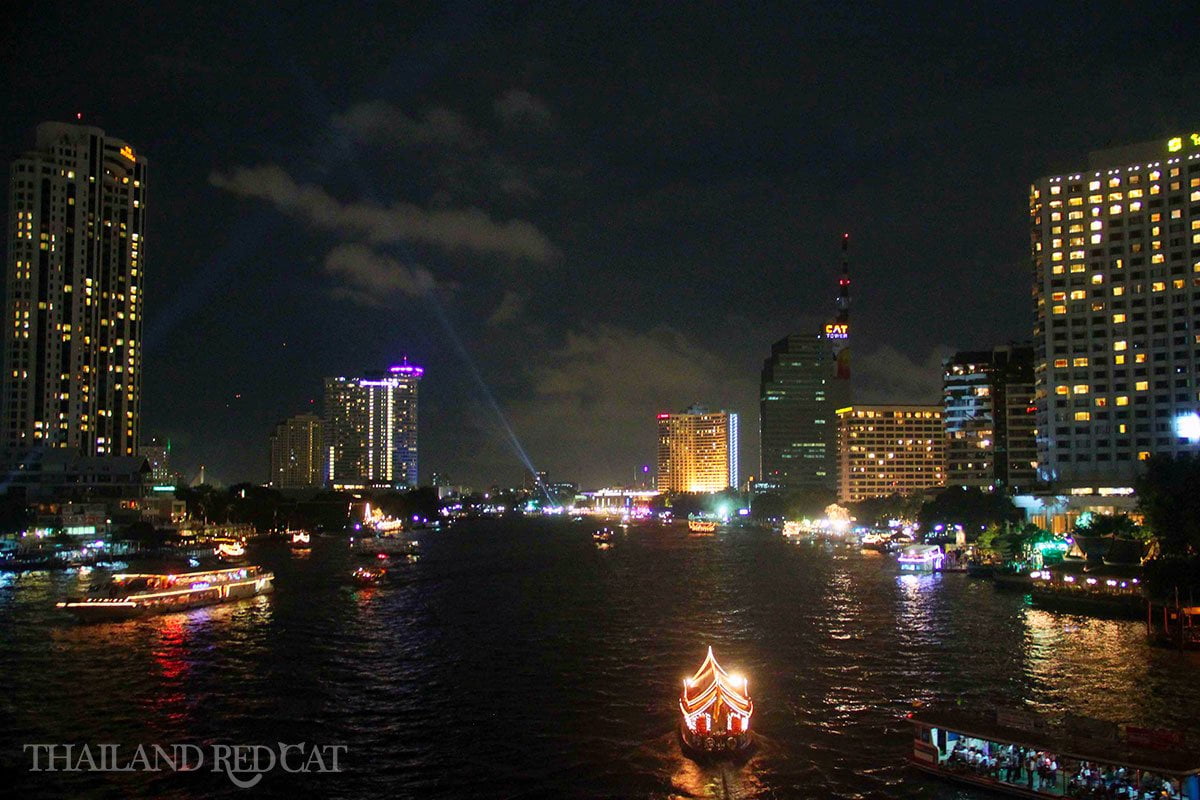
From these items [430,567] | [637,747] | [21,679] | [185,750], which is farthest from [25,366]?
[637,747]

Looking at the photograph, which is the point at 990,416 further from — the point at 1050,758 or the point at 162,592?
the point at 1050,758

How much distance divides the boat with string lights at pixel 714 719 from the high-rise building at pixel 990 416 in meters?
122

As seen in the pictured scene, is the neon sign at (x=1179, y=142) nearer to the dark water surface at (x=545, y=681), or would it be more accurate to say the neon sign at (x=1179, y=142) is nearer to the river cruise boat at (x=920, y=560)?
the river cruise boat at (x=920, y=560)

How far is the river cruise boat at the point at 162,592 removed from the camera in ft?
174

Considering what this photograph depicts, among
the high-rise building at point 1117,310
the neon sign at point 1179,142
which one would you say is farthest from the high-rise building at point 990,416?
the neon sign at point 1179,142

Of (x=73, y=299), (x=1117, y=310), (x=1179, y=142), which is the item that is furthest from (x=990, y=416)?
(x=73, y=299)

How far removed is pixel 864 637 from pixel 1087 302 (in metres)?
70.9

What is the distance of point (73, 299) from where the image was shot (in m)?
135

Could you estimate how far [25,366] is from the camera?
12962 cm

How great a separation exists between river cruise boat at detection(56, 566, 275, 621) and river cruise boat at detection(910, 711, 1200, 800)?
1794 inches

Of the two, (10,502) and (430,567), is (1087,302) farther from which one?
(10,502)

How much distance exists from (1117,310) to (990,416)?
44730mm

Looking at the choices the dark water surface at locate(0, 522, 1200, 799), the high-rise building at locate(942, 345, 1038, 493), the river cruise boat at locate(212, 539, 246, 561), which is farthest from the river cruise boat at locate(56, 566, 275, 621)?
the high-rise building at locate(942, 345, 1038, 493)

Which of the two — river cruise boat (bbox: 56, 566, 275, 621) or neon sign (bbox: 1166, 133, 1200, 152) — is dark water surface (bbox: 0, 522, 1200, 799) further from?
neon sign (bbox: 1166, 133, 1200, 152)
